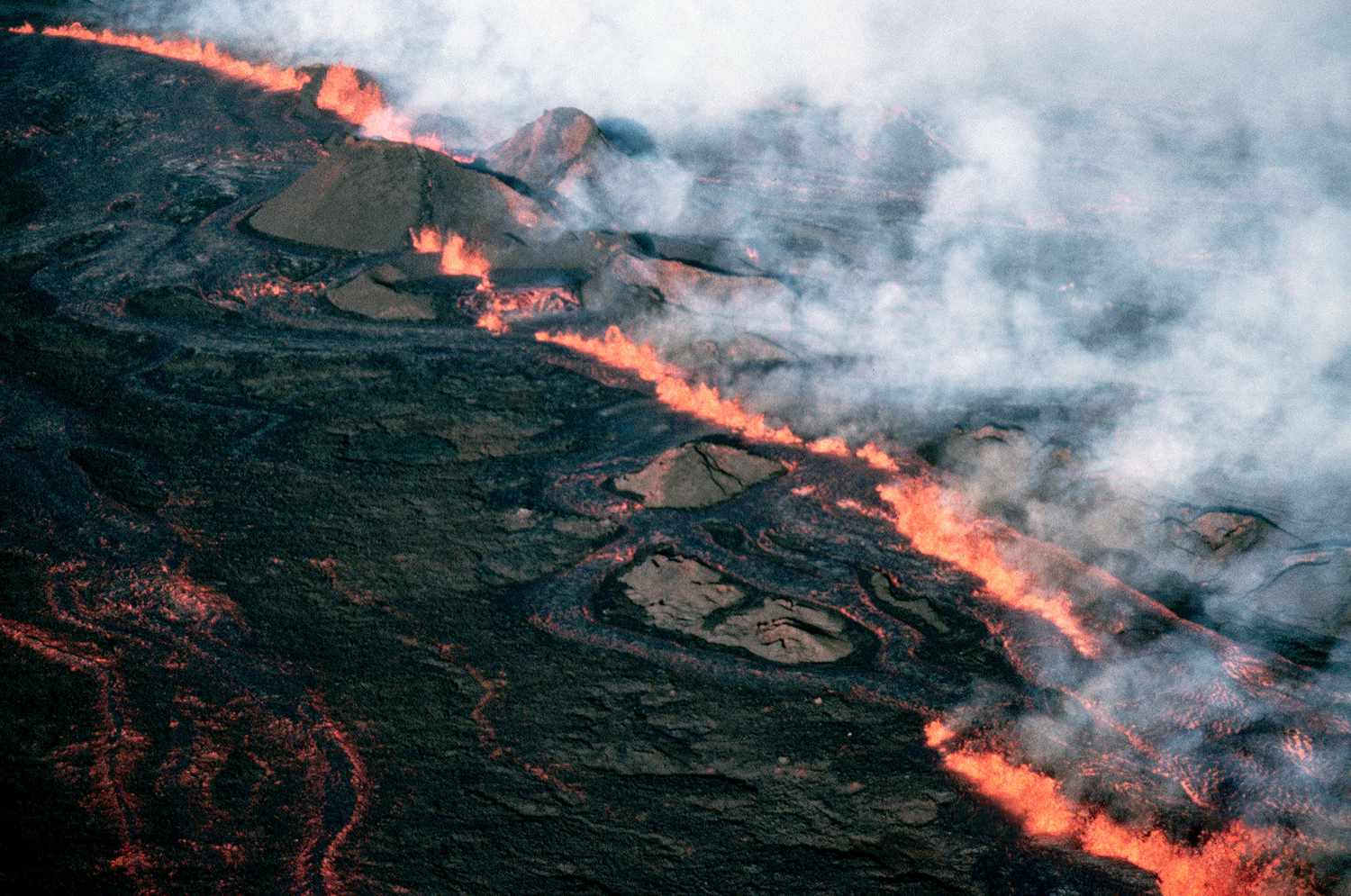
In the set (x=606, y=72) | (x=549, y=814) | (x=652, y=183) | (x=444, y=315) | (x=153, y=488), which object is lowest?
(x=549, y=814)

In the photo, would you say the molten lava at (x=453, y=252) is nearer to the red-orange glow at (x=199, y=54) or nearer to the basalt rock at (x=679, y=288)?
the basalt rock at (x=679, y=288)

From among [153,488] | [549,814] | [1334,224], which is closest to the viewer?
[549,814]

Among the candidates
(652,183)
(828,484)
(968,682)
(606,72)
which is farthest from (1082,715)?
(606,72)

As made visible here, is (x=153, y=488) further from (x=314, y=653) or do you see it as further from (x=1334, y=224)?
(x=1334, y=224)

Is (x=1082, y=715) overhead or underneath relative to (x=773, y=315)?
underneath

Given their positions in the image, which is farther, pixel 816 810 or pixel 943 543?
pixel 943 543

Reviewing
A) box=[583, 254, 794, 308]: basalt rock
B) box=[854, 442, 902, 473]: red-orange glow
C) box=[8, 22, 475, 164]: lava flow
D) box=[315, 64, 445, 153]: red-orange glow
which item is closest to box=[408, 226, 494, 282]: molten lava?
box=[583, 254, 794, 308]: basalt rock

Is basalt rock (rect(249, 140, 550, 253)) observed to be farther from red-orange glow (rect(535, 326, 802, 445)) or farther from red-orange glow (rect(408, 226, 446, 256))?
red-orange glow (rect(535, 326, 802, 445))

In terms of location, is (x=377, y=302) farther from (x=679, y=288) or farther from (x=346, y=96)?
(x=346, y=96)
